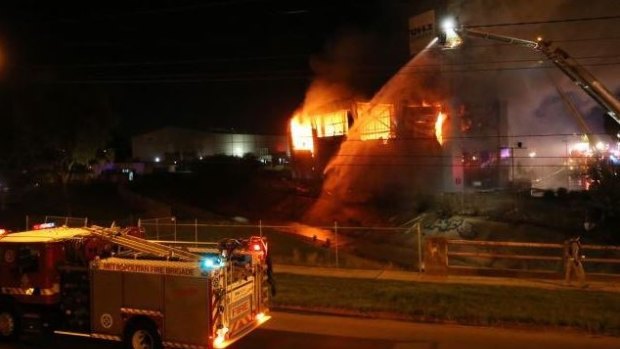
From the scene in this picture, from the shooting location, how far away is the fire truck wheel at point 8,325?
934cm

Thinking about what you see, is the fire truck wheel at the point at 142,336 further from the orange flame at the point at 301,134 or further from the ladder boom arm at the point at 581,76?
the orange flame at the point at 301,134

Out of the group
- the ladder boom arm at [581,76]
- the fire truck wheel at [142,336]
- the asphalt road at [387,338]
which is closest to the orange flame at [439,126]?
the ladder boom arm at [581,76]

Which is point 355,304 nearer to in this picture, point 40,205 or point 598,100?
point 598,100

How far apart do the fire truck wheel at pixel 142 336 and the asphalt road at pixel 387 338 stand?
931 mm

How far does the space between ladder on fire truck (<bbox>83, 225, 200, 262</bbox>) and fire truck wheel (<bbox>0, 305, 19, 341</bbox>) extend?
5.47 feet

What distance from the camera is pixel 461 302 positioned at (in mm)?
12172

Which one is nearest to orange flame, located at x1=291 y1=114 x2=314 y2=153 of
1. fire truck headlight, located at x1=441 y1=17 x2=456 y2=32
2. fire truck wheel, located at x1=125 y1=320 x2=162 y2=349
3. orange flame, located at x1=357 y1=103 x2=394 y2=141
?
orange flame, located at x1=357 y1=103 x2=394 y2=141

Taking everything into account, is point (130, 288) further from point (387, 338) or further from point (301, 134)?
point (301, 134)

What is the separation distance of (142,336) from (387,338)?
3905mm

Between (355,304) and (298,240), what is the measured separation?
12.3 metres

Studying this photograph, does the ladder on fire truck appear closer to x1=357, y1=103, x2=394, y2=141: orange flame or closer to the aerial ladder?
the aerial ladder

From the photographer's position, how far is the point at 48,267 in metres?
9.10

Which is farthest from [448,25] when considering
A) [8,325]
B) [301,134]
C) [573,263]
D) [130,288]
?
[301,134]

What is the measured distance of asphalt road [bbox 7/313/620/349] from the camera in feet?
30.9
